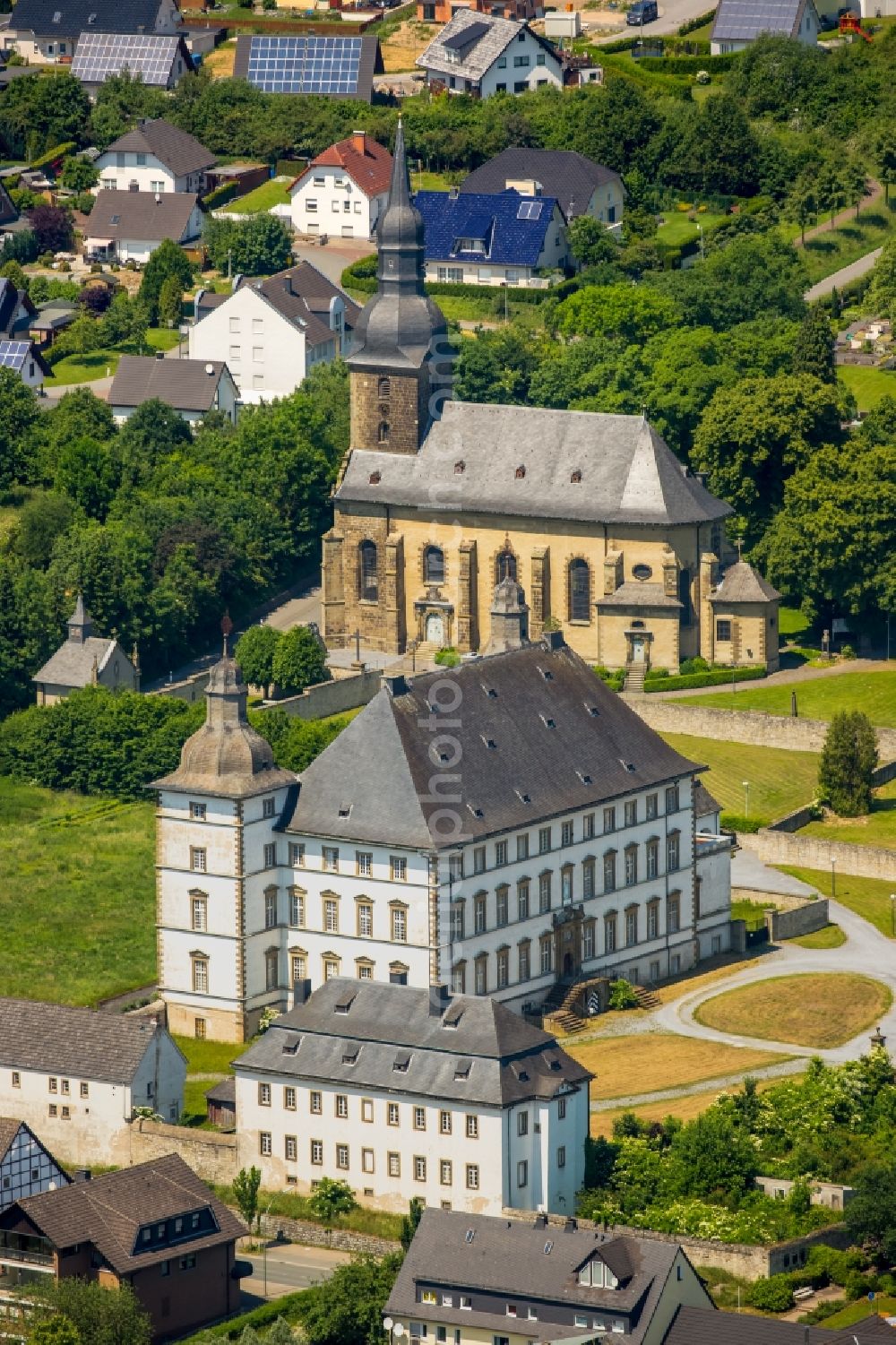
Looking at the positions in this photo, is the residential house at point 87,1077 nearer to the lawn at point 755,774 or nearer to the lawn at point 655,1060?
the lawn at point 655,1060

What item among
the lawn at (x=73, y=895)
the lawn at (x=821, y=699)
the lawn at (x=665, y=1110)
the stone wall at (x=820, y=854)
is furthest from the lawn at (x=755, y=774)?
the lawn at (x=665, y=1110)

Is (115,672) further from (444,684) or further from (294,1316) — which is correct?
(294,1316)

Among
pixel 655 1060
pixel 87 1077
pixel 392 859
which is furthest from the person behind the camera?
pixel 392 859

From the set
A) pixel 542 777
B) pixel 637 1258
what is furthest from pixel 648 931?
pixel 637 1258

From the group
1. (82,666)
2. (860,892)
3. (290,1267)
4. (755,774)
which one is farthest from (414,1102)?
(82,666)

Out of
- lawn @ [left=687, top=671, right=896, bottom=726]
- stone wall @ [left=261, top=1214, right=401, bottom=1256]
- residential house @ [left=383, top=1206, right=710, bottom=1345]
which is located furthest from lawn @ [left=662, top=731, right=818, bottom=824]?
residential house @ [left=383, top=1206, right=710, bottom=1345]

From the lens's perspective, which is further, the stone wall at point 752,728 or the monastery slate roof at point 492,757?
the stone wall at point 752,728

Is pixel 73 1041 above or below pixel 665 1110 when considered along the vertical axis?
above

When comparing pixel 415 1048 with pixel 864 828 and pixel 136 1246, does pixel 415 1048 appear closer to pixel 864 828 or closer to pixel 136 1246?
pixel 136 1246
